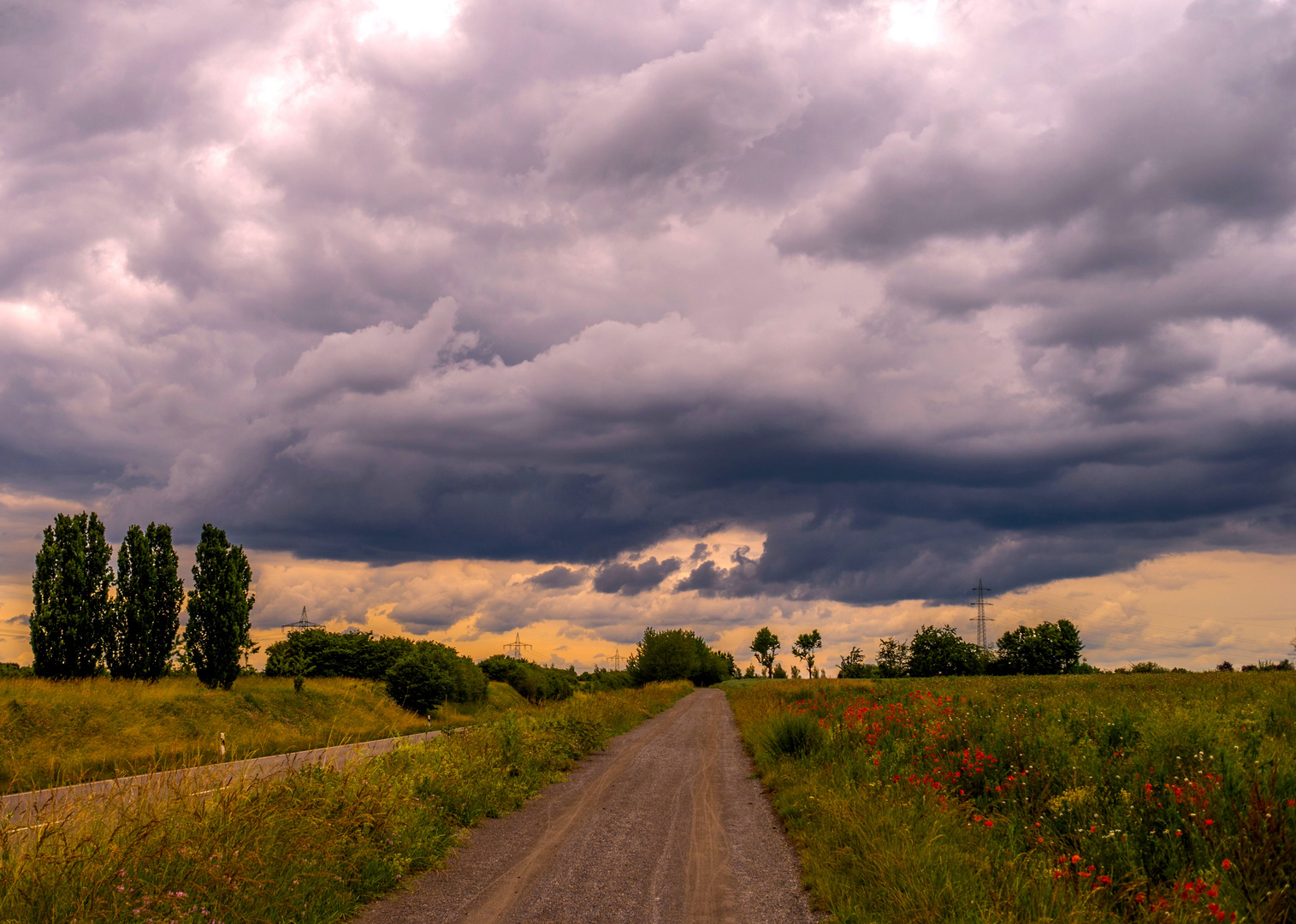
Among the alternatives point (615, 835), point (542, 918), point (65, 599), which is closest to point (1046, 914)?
point (542, 918)

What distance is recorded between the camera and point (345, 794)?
9.30m

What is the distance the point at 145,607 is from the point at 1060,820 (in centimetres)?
3687

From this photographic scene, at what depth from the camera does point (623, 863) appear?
9703 mm

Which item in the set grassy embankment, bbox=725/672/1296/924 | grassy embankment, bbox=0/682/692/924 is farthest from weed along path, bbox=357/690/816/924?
grassy embankment, bbox=725/672/1296/924

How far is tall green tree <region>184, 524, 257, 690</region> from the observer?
112 feet

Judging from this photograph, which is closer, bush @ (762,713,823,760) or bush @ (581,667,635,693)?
bush @ (762,713,823,760)

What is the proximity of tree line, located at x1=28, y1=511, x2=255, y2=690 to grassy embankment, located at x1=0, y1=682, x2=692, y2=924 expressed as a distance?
27.5 m

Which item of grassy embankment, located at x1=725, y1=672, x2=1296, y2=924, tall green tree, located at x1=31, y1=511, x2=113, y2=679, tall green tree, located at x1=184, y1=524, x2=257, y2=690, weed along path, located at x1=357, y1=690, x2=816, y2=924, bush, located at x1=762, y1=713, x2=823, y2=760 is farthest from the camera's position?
tall green tree, located at x1=184, y1=524, x2=257, y2=690

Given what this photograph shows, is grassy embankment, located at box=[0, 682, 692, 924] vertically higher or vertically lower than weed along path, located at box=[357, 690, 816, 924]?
higher

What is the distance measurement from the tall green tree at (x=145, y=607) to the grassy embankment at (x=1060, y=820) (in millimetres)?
31542

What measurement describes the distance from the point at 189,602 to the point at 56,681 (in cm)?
633

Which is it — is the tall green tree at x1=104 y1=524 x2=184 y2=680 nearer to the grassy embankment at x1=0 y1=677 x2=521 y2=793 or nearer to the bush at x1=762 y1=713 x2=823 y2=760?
the grassy embankment at x1=0 y1=677 x2=521 y2=793

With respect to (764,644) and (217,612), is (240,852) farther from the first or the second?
(764,644)

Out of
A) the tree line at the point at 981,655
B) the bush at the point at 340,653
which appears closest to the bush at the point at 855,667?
the tree line at the point at 981,655
